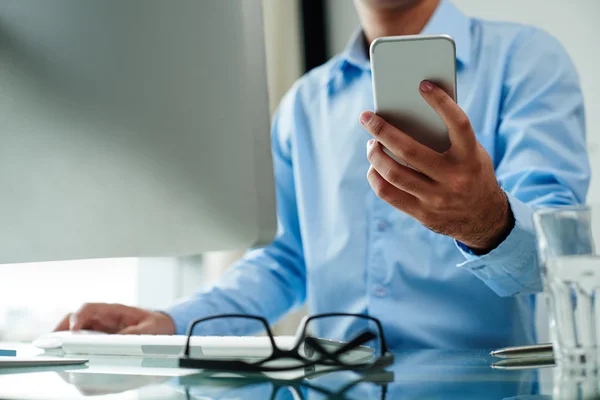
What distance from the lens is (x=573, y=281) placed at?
0.53 metres

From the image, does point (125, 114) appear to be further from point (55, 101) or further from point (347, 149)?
point (347, 149)

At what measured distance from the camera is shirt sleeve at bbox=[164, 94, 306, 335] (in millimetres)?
1094

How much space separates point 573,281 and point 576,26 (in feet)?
5.50

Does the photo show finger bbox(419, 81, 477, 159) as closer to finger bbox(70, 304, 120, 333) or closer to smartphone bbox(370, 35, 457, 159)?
smartphone bbox(370, 35, 457, 159)

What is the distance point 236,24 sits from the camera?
0.59 m

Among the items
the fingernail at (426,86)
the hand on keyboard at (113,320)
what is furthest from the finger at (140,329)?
the fingernail at (426,86)

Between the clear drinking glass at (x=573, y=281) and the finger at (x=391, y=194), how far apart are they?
8.5 inches

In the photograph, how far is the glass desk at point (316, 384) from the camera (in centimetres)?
47

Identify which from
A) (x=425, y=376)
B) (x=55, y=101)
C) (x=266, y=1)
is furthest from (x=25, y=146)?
(x=266, y=1)

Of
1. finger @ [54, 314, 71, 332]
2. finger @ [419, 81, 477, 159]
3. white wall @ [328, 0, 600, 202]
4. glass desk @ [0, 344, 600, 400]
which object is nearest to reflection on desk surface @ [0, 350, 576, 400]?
glass desk @ [0, 344, 600, 400]

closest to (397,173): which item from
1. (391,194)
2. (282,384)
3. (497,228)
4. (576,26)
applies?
(391,194)

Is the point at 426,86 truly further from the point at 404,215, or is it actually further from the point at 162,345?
the point at 404,215

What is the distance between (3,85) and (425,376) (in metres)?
0.57

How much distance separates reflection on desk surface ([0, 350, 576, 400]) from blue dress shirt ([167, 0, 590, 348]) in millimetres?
283
